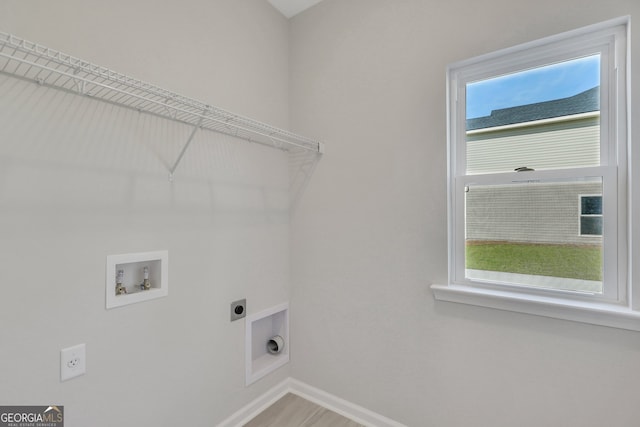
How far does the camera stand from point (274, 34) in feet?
6.48

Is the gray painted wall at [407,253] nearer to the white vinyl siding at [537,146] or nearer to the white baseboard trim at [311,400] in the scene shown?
the white baseboard trim at [311,400]

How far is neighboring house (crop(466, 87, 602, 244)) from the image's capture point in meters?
1.25

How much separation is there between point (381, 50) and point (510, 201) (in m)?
1.08

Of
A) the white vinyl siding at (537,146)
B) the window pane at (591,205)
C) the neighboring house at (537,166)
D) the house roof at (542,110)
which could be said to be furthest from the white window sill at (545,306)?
the house roof at (542,110)

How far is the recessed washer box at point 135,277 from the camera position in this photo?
3.92ft

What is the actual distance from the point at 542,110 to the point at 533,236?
0.58 metres

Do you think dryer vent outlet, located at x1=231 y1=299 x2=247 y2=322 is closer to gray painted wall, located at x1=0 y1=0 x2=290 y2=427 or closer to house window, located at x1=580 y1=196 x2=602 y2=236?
gray painted wall, located at x1=0 y1=0 x2=290 y2=427

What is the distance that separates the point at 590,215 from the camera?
1242mm

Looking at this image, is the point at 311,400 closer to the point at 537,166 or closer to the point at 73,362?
the point at 73,362

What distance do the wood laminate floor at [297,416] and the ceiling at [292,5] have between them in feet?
8.63

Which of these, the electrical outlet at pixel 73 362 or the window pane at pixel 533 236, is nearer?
the electrical outlet at pixel 73 362

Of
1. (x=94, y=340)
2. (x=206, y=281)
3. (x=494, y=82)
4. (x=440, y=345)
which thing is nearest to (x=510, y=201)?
(x=494, y=82)

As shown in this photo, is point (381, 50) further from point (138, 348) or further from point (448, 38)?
point (138, 348)

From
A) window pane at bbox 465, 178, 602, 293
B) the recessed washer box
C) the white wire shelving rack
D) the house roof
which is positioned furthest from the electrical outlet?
the house roof
